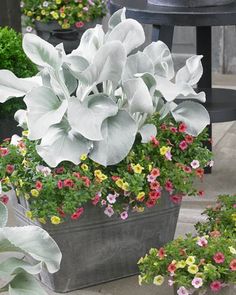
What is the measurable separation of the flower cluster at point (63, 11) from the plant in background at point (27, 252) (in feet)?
17.0

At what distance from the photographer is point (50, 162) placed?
3420 millimetres

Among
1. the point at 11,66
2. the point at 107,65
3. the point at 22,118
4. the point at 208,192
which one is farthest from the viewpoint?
the point at 11,66

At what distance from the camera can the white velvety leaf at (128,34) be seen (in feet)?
11.7

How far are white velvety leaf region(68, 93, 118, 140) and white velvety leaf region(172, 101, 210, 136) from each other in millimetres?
358

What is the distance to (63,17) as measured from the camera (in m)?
7.81

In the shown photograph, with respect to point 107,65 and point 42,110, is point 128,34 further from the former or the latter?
point 42,110

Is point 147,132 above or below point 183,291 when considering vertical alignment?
above

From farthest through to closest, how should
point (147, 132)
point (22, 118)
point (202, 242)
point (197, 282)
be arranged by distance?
point (22, 118) < point (147, 132) < point (202, 242) < point (197, 282)

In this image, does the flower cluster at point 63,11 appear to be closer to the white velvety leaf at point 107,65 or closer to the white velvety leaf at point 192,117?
the white velvety leaf at point 192,117

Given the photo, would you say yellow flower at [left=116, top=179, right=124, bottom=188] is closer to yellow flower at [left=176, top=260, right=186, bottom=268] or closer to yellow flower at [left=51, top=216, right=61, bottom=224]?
yellow flower at [left=51, top=216, right=61, bottom=224]

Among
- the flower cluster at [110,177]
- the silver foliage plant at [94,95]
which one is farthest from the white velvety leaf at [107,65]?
the flower cluster at [110,177]

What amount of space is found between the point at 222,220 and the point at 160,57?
2.44ft

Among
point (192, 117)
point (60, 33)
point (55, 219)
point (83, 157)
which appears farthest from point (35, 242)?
point (60, 33)

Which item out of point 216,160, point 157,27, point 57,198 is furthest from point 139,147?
point 216,160
